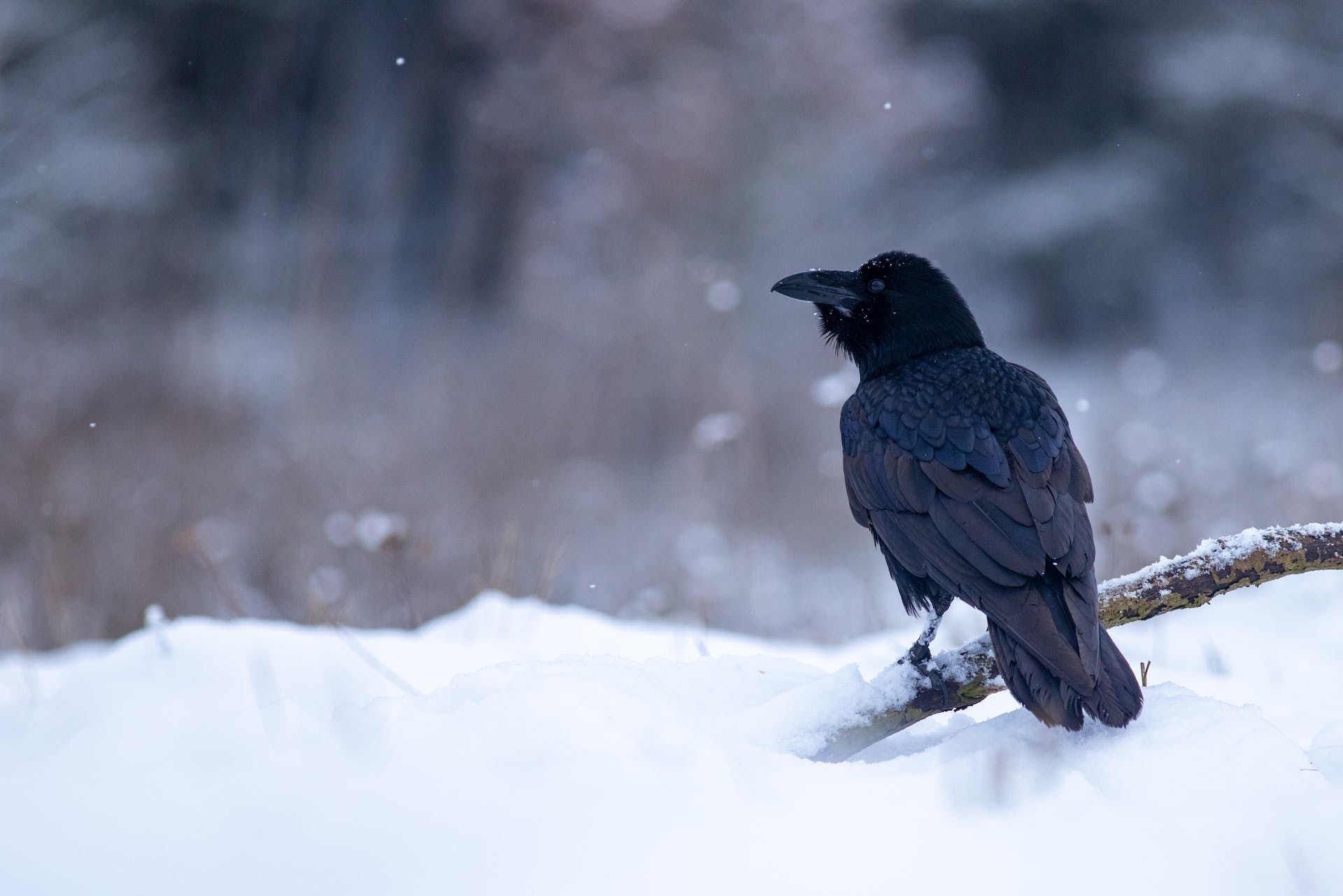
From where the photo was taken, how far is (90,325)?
367 inches

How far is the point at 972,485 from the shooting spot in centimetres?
205

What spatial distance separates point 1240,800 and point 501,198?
13.9 metres

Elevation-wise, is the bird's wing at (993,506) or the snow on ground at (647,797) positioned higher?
the bird's wing at (993,506)

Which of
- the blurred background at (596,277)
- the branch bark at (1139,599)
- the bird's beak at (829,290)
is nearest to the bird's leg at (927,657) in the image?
the branch bark at (1139,599)

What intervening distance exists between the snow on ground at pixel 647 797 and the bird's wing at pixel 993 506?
0.20 m

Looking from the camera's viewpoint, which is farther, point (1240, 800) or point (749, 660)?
point (749, 660)

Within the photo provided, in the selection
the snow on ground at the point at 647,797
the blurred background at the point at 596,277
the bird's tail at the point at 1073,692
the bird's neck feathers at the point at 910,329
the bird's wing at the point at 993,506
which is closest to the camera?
the snow on ground at the point at 647,797

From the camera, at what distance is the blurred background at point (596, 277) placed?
17.9 ft

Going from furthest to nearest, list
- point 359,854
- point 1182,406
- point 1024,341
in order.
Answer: point 1024,341 → point 1182,406 → point 359,854

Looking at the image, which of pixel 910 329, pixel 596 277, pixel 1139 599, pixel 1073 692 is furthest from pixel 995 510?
pixel 596 277

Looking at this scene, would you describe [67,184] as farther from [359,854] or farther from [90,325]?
[359,854]

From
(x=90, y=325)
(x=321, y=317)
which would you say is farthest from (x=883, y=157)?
(x=90, y=325)

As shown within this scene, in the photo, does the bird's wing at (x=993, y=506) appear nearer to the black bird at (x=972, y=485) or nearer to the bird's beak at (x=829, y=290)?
the black bird at (x=972, y=485)

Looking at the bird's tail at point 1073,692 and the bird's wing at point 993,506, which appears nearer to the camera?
the bird's tail at point 1073,692
